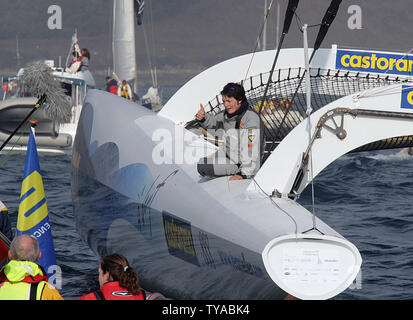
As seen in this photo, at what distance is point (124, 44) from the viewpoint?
29.5 meters

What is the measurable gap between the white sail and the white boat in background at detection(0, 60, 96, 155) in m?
6.10

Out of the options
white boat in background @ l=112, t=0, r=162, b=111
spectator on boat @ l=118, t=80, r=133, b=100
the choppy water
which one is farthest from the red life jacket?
white boat in background @ l=112, t=0, r=162, b=111

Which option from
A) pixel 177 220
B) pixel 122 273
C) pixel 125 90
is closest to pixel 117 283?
pixel 122 273

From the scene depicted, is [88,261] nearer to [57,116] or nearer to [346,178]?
[346,178]

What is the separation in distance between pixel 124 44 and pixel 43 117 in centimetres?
969

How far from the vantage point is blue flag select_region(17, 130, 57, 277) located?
6.83 m

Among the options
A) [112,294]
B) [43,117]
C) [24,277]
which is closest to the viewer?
[112,294]

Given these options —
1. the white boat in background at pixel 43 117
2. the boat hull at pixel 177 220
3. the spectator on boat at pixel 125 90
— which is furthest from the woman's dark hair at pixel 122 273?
the spectator on boat at pixel 125 90

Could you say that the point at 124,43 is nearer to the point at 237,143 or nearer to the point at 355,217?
the point at 355,217

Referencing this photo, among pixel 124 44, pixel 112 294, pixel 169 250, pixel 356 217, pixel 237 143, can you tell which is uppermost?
pixel 124 44

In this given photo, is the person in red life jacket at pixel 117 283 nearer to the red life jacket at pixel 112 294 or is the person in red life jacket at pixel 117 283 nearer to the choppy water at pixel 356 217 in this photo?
the red life jacket at pixel 112 294

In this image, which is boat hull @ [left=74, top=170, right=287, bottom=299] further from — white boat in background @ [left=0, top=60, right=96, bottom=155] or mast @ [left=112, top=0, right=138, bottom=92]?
mast @ [left=112, top=0, right=138, bottom=92]
